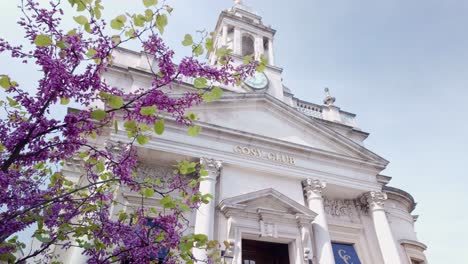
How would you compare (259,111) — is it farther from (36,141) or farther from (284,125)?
(36,141)

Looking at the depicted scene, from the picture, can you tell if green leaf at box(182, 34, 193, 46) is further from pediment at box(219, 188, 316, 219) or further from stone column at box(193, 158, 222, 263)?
pediment at box(219, 188, 316, 219)

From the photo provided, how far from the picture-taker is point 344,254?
12156mm

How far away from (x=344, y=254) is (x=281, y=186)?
139 inches

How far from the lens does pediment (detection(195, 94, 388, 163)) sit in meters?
13.1

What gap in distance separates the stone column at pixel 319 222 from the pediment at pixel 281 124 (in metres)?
1.67

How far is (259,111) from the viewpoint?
13.8 m

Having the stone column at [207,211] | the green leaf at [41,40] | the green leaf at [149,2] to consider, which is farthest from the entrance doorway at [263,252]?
the green leaf at [41,40]

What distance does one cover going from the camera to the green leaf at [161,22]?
161 inches

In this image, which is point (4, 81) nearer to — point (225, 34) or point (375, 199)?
point (375, 199)

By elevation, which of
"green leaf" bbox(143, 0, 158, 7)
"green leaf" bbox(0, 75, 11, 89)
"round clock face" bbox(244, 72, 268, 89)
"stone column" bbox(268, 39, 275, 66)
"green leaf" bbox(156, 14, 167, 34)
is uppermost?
"stone column" bbox(268, 39, 275, 66)

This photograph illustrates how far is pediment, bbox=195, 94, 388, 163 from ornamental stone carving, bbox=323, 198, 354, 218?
6.72ft

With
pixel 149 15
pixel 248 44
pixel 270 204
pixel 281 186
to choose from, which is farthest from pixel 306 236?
pixel 248 44

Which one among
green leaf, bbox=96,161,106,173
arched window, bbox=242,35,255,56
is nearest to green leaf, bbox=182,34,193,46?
green leaf, bbox=96,161,106,173

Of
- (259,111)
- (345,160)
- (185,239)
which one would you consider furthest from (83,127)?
(345,160)
